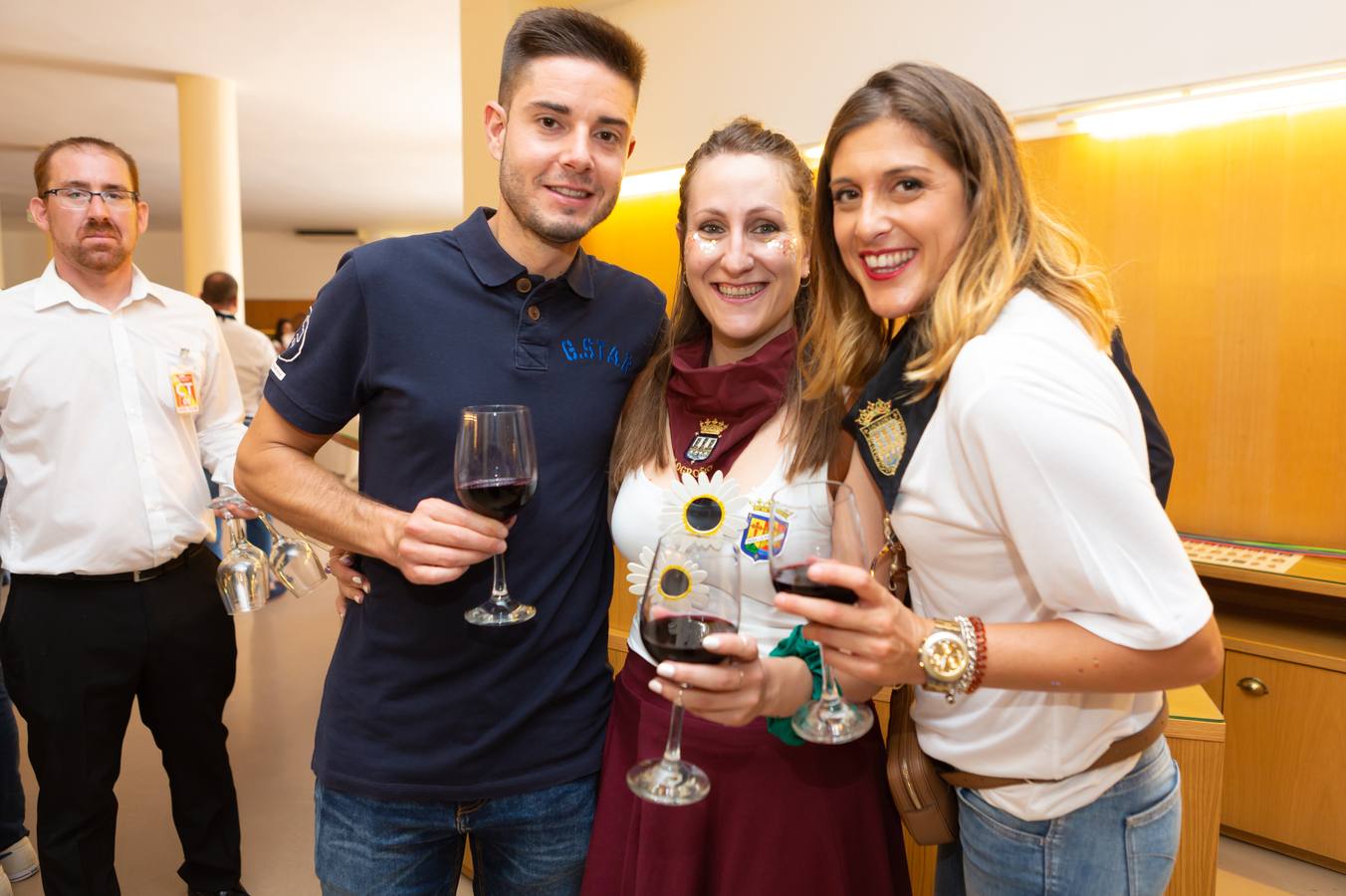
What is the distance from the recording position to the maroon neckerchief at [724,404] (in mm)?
1622

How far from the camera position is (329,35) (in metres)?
6.72

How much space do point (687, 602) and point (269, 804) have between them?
10.7 feet

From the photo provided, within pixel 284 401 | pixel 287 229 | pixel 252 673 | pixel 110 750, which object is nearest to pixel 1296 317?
pixel 284 401

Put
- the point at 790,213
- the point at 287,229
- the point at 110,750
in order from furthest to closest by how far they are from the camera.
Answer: the point at 287,229 → the point at 110,750 → the point at 790,213

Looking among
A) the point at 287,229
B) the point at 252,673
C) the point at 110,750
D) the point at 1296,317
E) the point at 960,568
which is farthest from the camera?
the point at 287,229

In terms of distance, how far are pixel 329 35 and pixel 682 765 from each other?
7.03 meters

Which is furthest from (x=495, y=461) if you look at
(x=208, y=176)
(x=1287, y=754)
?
(x=208, y=176)

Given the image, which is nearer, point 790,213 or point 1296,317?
point 790,213

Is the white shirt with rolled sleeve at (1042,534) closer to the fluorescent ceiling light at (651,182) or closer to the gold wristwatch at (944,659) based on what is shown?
the gold wristwatch at (944,659)

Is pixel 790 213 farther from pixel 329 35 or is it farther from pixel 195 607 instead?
pixel 329 35

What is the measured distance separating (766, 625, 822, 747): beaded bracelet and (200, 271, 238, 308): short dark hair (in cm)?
609

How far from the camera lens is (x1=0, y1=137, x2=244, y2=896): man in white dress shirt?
2.49 meters

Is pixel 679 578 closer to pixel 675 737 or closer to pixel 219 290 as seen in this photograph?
pixel 675 737

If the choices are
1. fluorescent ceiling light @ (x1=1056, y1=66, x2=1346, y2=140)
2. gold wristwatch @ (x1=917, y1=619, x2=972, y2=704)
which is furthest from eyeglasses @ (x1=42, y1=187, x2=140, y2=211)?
fluorescent ceiling light @ (x1=1056, y1=66, x2=1346, y2=140)
